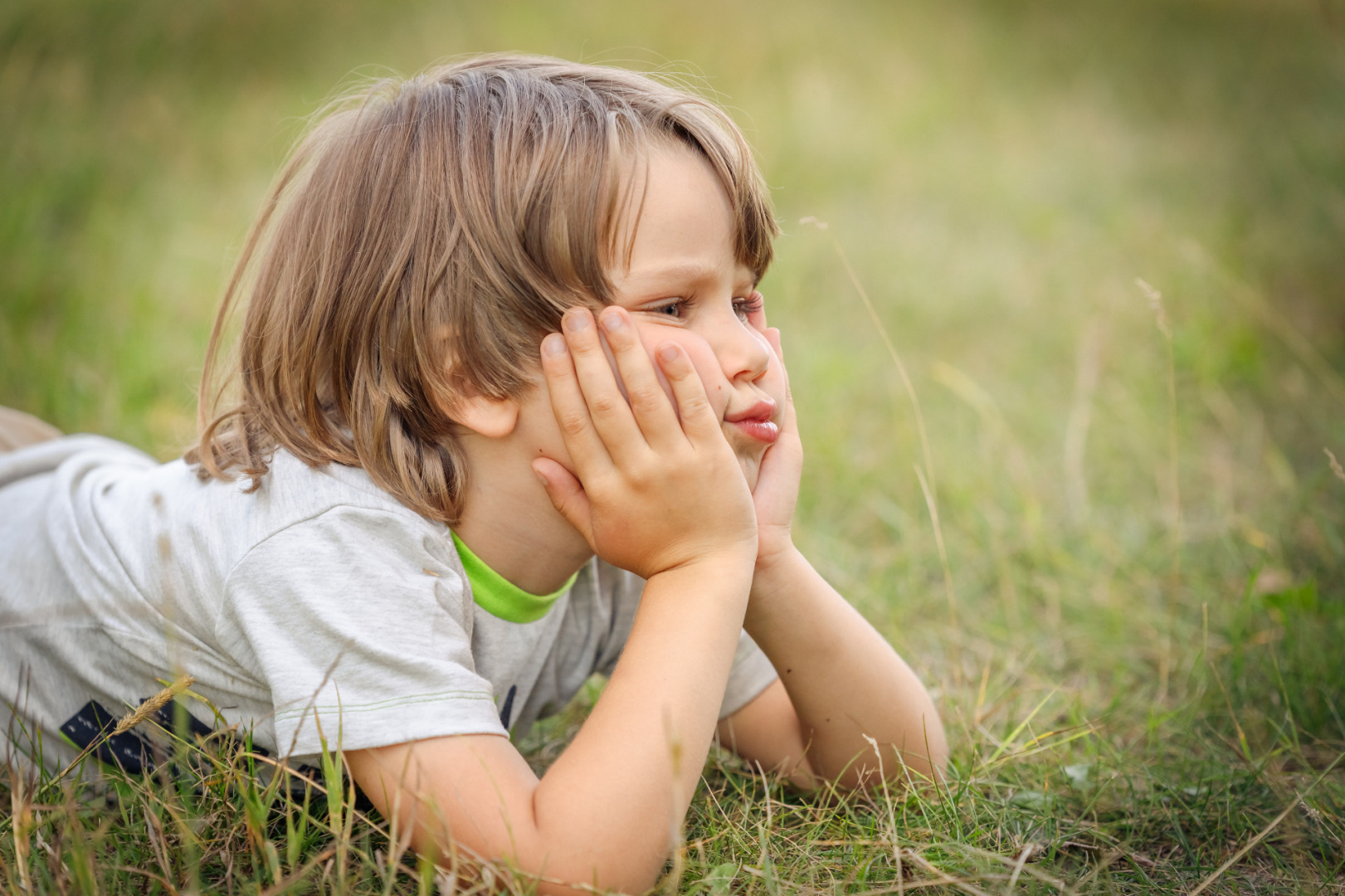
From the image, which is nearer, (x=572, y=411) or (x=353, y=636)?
(x=353, y=636)

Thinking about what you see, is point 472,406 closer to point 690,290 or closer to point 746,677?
point 690,290

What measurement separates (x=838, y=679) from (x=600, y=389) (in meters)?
0.63

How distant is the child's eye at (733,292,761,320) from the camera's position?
1.70 m

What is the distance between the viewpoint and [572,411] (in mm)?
1466

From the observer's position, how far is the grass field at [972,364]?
1521mm

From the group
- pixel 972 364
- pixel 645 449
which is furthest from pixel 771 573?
pixel 972 364

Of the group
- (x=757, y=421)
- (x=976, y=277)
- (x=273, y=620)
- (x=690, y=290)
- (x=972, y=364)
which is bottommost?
(x=972, y=364)

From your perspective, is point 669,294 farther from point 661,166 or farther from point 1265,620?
point 1265,620

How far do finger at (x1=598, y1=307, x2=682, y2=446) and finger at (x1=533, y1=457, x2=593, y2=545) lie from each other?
0.50ft

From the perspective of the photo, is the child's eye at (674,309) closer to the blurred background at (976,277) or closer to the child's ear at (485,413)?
the child's ear at (485,413)

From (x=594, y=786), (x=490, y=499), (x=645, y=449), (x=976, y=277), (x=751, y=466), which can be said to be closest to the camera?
(x=594, y=786)

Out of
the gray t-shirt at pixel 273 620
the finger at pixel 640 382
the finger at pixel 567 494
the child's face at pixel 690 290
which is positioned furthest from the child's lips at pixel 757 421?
the gray t-shirt at pixel 273 620

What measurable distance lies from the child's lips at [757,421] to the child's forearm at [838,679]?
0.63 ft

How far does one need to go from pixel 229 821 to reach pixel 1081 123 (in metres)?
6.79
